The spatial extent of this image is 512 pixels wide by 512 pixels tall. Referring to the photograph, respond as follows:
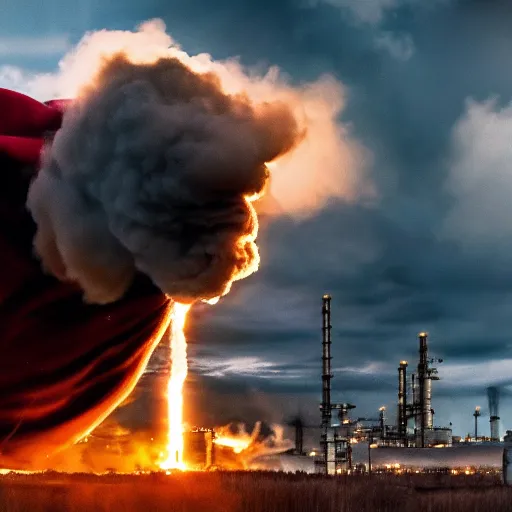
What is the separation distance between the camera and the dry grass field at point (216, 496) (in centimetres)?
1648

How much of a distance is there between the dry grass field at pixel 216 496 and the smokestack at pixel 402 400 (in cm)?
5807

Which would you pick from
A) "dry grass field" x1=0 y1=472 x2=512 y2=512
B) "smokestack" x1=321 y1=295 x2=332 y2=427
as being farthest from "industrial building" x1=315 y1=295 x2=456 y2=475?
"dry grass field" x1=0 y1=472 x2=512 y2=512

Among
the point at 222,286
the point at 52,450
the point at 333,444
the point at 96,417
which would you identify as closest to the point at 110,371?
the point at 96,417

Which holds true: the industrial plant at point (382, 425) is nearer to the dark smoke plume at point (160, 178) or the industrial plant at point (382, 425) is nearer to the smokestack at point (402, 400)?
the smokestack at point (402, 400)

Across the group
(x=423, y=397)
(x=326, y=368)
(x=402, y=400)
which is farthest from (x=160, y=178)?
(x=402, y=400)

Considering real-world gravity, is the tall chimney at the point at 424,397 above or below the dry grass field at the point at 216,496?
above

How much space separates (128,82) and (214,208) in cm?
169

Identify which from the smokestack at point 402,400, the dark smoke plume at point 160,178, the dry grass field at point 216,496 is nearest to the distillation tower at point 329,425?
the smokestack at point 402,400

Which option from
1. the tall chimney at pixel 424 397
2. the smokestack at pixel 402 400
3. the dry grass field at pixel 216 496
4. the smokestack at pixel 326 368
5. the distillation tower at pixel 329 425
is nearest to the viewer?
the dry grass field at pixel 216 496

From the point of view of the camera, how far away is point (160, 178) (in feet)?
29.7

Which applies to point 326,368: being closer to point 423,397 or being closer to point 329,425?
point 329,425

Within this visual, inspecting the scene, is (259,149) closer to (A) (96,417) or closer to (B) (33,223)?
(B) (33,223)

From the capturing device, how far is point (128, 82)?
9.62m

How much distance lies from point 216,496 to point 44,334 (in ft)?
23.1
